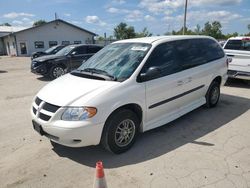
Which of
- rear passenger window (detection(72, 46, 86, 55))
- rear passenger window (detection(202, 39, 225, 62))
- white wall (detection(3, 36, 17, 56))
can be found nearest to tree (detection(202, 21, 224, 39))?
white wall (detection(3, 36, 17, 56))

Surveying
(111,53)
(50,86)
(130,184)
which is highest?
(111,53)

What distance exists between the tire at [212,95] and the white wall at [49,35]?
31.1 metres

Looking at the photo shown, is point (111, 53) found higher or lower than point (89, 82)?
higher

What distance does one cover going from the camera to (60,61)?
11.4m

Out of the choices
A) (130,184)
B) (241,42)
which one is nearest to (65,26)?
(241,42)

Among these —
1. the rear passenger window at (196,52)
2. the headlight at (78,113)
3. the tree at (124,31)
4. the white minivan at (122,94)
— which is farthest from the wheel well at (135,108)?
the tree at (124,31)

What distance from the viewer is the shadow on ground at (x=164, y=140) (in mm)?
3666

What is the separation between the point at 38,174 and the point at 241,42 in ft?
27.4

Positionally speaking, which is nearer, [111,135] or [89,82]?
[111,135]

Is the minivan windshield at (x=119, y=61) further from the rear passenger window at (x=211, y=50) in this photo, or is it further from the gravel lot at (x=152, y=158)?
the rear passenger window at (x=211, y=50)

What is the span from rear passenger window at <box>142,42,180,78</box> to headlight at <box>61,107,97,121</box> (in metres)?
1.22

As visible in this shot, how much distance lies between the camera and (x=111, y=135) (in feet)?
11.6

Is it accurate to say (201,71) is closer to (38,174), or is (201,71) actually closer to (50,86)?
(50,86)

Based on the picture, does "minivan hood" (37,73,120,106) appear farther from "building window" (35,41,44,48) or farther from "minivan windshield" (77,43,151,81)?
"building window" (35,41,44,48)
